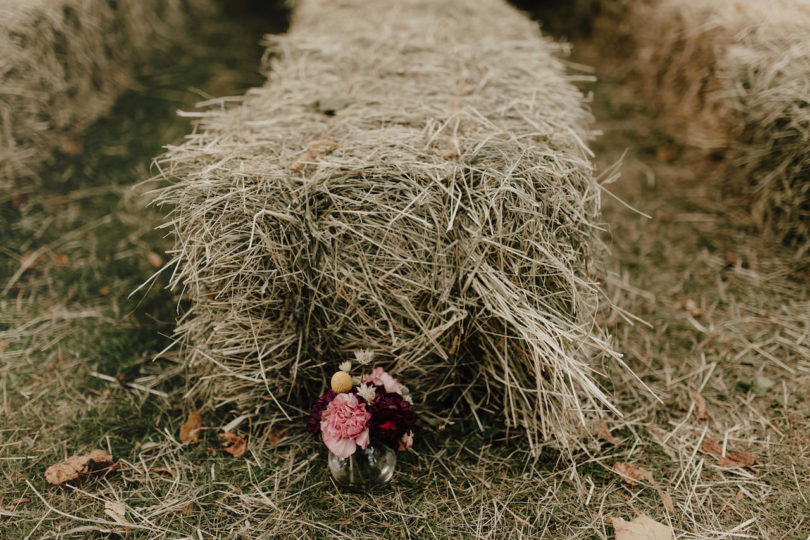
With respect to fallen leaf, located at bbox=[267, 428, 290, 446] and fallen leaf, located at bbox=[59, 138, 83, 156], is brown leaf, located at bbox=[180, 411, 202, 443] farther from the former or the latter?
fallen leaf, located at bbox=[59, 138, 83, 156]

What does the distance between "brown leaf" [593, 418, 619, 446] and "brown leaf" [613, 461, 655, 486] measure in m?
0.09

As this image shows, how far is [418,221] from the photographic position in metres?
1.98

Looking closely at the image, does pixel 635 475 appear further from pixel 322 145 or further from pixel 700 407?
pixel 322 145

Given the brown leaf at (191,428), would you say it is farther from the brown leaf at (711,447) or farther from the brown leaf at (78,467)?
the brown leaf at (711,447)

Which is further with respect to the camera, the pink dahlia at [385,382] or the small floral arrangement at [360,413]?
the pink dahlia at [385,382]

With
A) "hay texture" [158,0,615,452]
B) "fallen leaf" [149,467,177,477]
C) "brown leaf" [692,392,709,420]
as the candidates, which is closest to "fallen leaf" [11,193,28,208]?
"hay texture" [158,0,615,452]

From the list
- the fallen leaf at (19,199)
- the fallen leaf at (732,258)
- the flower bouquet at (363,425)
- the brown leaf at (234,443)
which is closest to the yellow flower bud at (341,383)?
the flower bouquet at (363,425)

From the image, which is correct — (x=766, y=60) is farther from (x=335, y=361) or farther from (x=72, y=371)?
(x=72, y=371)

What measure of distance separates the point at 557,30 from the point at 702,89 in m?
2.12

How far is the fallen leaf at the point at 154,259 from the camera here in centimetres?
287

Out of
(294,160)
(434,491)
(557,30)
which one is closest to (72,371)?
(294,160)

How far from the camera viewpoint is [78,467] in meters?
1.97

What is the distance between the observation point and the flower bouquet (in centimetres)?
174

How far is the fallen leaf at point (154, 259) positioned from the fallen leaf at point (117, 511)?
4.34ft
